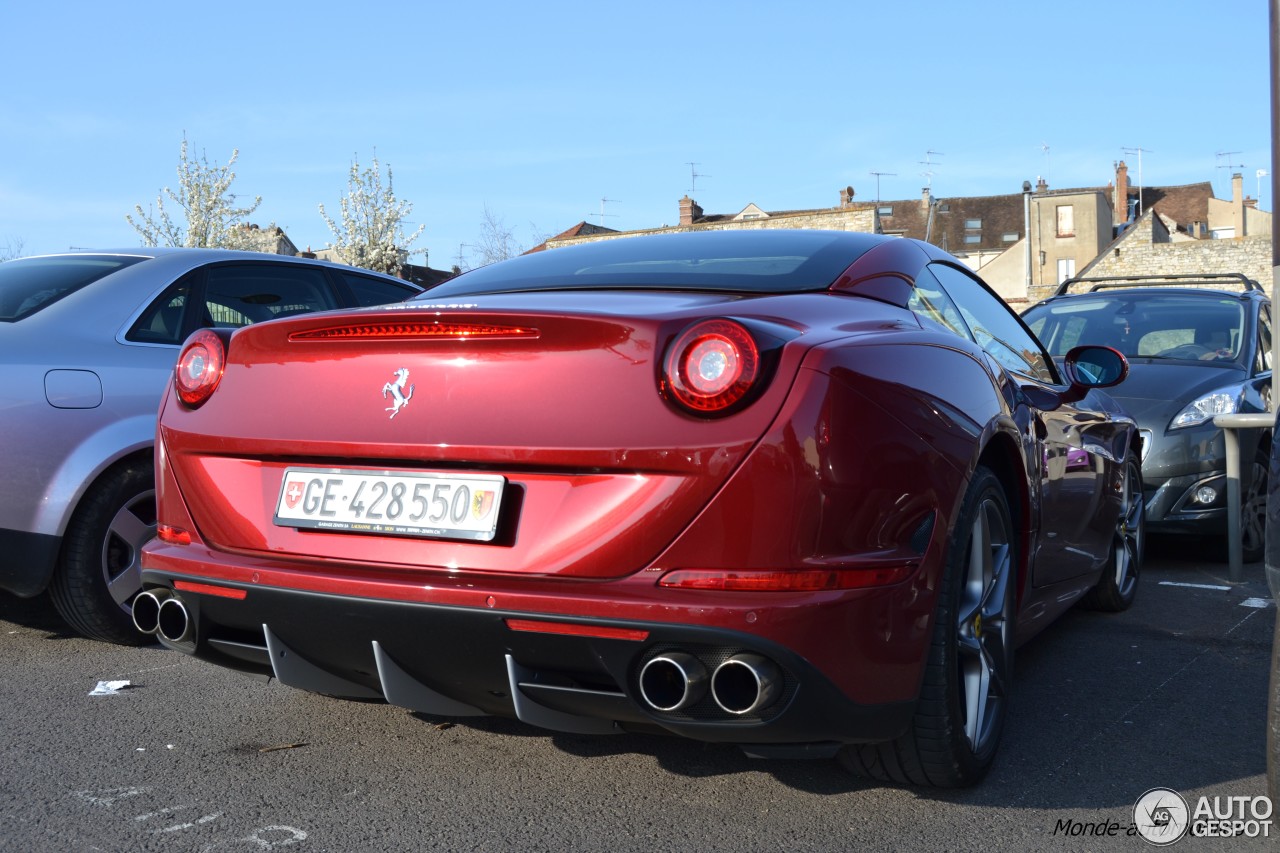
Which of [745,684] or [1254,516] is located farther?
[1254,516]

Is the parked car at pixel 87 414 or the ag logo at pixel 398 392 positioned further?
the parked car at pixel 87 414

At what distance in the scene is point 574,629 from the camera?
2.41 metres

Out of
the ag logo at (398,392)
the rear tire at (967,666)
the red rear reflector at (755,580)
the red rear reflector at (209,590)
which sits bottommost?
the rear tire at (967,666)

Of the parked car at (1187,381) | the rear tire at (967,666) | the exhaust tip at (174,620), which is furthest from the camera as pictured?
the parked car at (1187,381)

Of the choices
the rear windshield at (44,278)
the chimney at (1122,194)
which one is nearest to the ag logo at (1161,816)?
the rear windshield at (44,278)

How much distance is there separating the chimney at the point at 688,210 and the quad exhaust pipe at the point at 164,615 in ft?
167

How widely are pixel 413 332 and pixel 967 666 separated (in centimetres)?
156

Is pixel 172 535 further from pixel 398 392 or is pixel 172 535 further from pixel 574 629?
pixel 574 629

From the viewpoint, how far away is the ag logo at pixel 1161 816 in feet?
9.09

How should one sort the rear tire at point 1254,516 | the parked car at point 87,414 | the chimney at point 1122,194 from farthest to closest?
the chimney at point 1122,194, the rear tire at point 1254,516, the parked car at point 87,414

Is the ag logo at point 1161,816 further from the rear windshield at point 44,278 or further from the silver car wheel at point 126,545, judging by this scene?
the rear windshield at point 44,278

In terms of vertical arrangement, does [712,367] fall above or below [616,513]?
above

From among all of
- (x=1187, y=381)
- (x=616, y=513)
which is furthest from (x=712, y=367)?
(x=1187, y=381)

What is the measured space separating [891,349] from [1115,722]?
1.59 m
